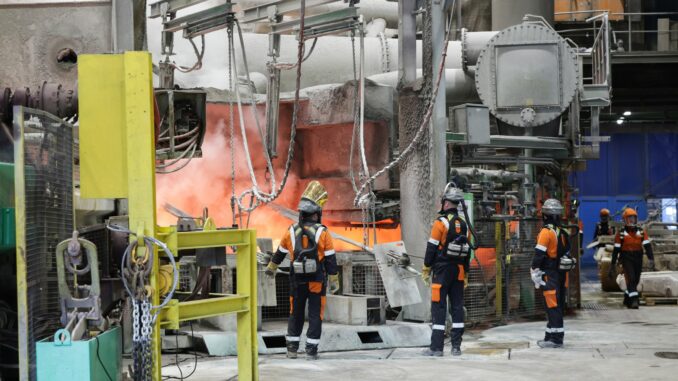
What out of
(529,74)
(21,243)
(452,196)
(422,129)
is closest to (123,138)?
(21,243)

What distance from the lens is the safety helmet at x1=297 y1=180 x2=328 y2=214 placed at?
1037 cm

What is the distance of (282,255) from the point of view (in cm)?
1050

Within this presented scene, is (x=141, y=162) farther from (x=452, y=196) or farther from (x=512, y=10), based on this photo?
(x=512, y=10)

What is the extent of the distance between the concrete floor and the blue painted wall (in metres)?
20.9

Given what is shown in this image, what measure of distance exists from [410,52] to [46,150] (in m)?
6.96

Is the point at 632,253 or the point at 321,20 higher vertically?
the point at 321,20

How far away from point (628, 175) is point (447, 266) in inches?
974

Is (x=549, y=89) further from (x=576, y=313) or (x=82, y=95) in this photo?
(x=82, y=95)

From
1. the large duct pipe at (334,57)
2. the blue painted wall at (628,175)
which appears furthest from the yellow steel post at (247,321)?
the blue painted wall at (628,175)

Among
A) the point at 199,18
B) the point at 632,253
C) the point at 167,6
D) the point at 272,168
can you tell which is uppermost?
the point at 167,6

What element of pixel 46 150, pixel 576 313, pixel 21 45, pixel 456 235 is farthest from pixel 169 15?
pixel 576 313

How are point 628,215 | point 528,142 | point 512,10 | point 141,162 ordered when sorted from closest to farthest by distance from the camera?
point 141,162
point 528,142
point 628,215
point 512,10

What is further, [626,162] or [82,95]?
[626,162]

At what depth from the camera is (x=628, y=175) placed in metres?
33.7
